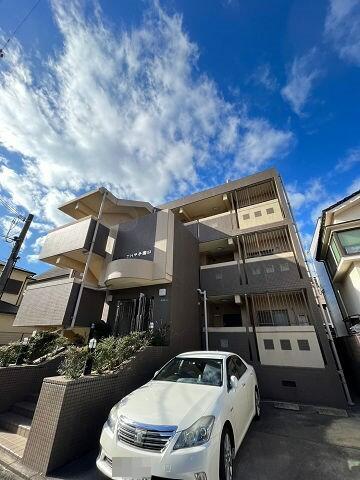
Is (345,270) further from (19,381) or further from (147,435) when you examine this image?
(19,381)

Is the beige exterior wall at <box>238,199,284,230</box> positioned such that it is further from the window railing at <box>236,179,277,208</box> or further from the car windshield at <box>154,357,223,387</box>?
the car windshield at <box>154,357,223,387</box>

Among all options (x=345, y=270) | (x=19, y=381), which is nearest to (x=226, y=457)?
(x=19, y=381)

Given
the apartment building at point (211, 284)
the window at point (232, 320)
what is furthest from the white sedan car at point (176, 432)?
the window at point (232, 320)

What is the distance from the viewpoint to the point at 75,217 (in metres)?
13.0

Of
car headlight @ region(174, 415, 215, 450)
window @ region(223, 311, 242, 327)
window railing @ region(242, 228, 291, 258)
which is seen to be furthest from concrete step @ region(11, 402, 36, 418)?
window railing @ region(242, 228, 291, 258)

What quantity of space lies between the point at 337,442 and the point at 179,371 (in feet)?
11.2

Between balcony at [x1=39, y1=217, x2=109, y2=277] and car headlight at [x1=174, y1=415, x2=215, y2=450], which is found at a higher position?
balcony at [x1=39, y1=217, x2=109, y2=277]

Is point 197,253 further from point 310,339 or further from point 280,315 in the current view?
point 310,339

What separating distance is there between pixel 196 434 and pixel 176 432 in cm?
25

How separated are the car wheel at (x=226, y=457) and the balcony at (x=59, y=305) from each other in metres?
7.19

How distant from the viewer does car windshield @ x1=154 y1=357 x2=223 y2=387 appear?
3.94 metres

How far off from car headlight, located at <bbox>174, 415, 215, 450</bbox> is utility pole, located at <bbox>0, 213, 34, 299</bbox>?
8.56 metres

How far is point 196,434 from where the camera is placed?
8.53ft

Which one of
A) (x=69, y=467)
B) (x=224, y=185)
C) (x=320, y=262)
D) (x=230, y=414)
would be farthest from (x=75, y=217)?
(x=320, y=262)
